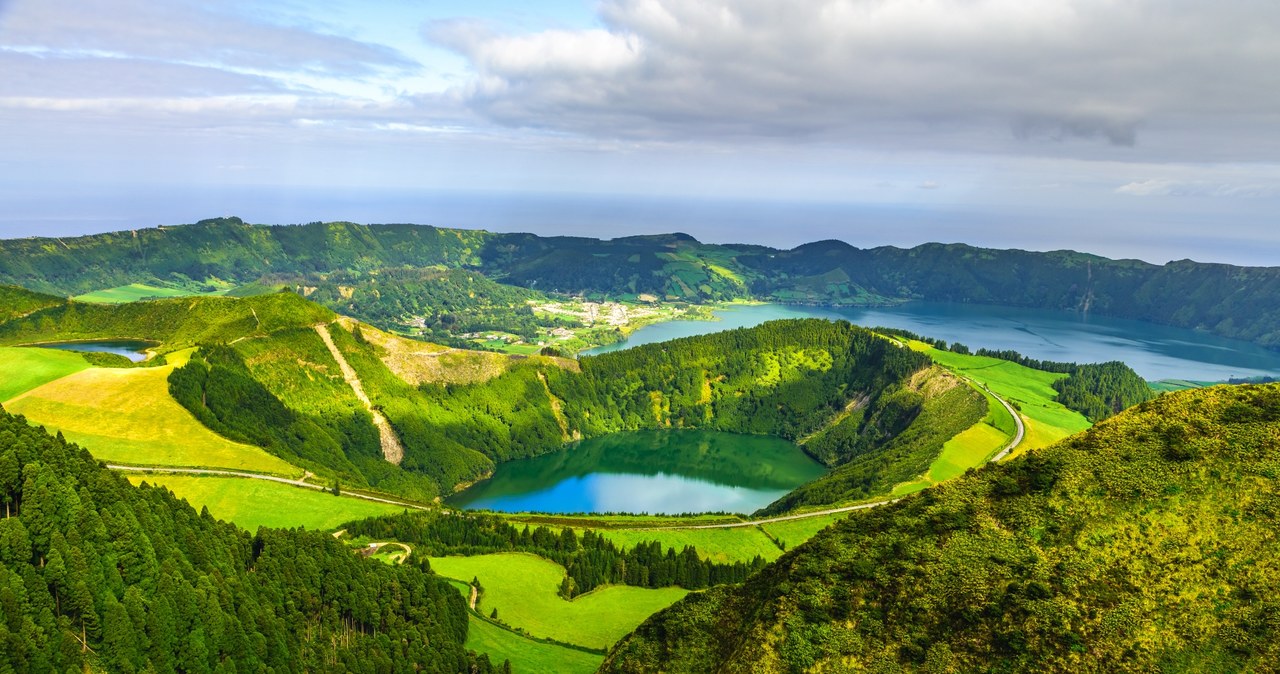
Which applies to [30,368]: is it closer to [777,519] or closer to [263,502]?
[263,502]

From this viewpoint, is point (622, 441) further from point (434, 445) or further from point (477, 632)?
point (477, 632)

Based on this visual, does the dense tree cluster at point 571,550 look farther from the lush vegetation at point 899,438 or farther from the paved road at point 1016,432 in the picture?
the paved road at point 1016,432

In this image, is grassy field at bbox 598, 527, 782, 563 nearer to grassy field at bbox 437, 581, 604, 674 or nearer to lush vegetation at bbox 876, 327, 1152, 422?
grassy field at bbox 437, 581, 604, 674

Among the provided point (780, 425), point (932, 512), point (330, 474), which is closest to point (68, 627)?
point (932, 512)

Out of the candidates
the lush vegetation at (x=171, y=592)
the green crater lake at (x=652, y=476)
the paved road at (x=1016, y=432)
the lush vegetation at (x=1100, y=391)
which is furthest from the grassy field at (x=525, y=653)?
the lush vegetation at (x=1100, y=391)

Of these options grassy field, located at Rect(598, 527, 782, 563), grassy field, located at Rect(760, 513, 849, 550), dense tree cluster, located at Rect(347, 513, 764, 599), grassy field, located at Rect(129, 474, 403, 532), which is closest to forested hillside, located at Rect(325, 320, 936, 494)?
grassy field, located at Rect(129, 474, 403, 532)

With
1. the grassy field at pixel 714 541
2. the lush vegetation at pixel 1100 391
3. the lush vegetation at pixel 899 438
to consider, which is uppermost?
the lush vegetation at pixel 1100 391
